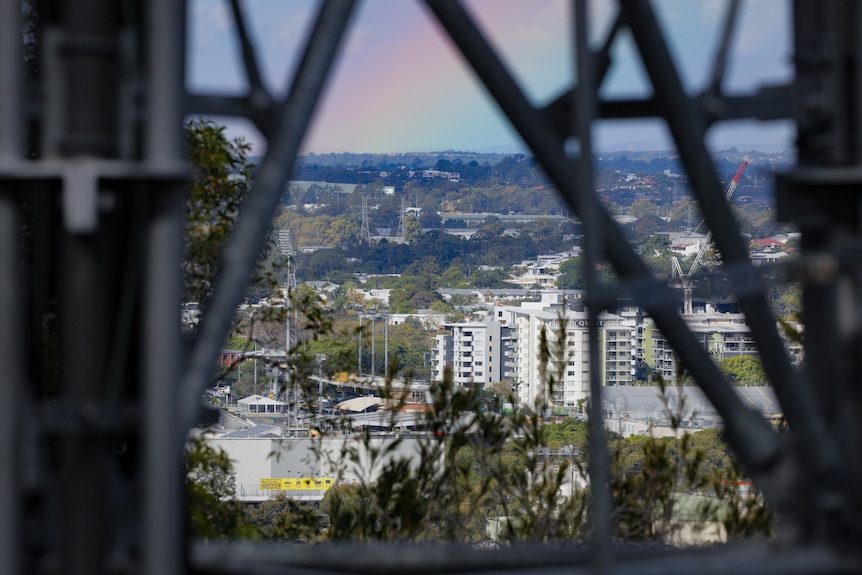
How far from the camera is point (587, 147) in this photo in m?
2.77

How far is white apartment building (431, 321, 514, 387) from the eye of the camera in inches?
714

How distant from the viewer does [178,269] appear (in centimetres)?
262

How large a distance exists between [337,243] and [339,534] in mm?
16817

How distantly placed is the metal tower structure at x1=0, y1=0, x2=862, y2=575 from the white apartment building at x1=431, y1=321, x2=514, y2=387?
14.3 meters

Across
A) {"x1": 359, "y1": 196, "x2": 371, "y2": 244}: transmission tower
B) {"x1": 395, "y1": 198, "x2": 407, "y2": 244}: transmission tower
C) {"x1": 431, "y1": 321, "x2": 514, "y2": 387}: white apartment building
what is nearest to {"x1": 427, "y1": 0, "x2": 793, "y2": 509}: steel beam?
{"x1": 431, "y1": 321, "x2": 514, "y2": 387}: white apartment building

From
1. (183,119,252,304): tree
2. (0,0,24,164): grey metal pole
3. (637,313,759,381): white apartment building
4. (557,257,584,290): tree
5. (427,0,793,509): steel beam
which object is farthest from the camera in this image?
(557,257,584,290): tree

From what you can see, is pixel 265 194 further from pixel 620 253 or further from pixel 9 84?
pixel 620 253

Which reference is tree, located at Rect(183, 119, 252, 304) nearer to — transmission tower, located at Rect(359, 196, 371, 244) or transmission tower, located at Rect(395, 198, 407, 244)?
transmission tower, located at Rect(359, 196, 371, 244)

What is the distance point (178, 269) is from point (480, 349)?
54.0 feet

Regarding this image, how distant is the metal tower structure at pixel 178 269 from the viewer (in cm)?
257

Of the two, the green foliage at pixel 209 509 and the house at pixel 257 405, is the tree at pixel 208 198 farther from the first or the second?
the house at pixel 257 405

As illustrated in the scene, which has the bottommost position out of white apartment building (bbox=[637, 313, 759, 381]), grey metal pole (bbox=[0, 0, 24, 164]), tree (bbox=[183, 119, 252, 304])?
white apartment building (bbox=[637, 313, 759, 381])

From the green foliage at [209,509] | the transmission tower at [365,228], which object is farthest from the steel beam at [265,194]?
the transmission tower at [365,228]

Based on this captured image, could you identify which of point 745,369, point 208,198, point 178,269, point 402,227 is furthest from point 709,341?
point 402,227
